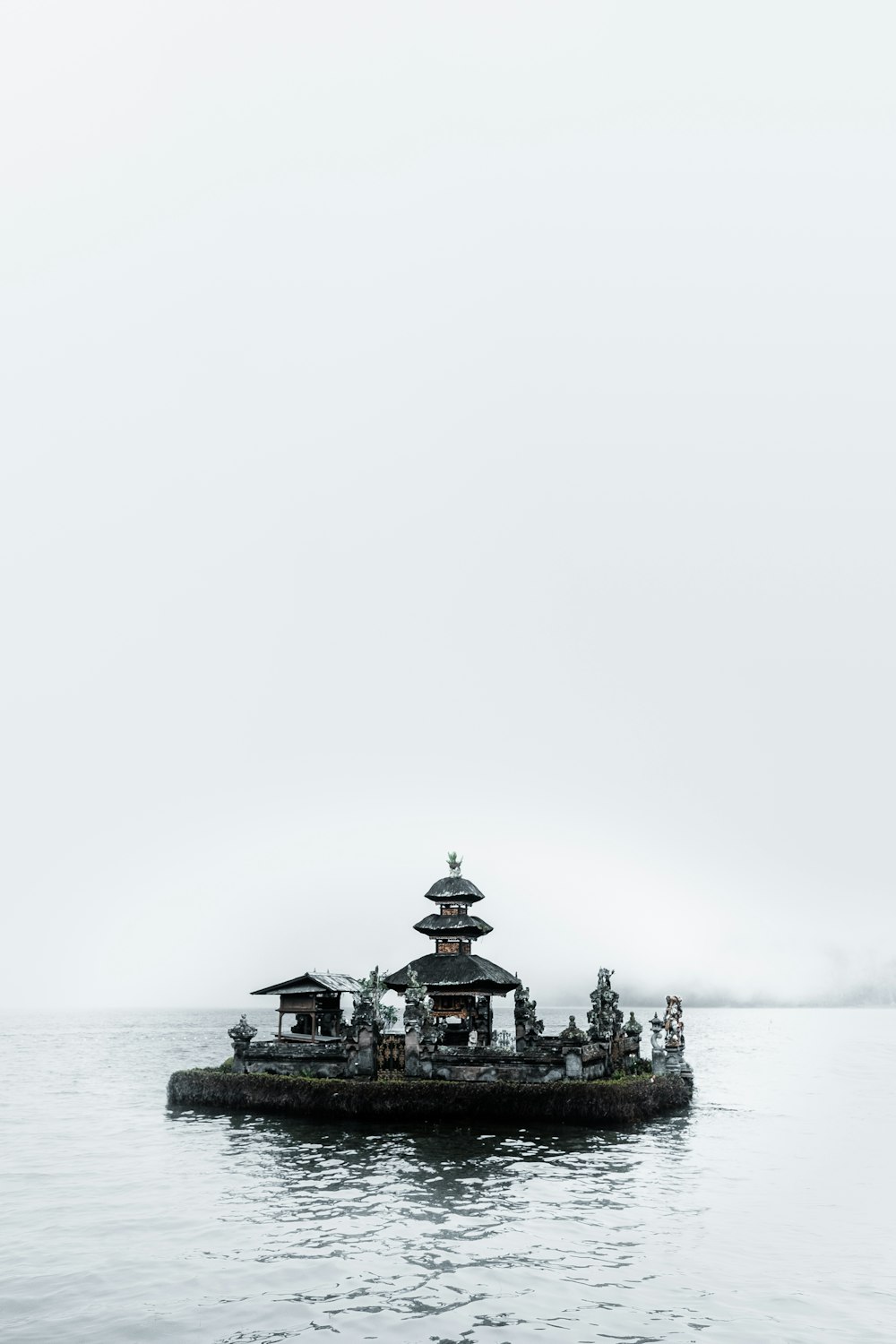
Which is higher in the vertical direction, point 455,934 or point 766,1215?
point 455,934

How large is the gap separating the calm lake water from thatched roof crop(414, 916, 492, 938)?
14.5 metres

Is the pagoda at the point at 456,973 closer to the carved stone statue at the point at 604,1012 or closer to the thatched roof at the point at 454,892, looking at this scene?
the thatched roof at the point at 454,892

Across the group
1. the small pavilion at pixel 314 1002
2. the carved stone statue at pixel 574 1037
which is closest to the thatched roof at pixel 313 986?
the small pavilion at pixel 314 1002

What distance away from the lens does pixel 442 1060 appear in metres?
46.0

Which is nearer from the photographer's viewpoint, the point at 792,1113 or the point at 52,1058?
the point at 792,1113

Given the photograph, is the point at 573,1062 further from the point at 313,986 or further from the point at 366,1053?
the point at 313,986

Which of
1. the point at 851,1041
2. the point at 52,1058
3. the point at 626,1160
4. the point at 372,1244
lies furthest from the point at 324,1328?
the point at 851,1041

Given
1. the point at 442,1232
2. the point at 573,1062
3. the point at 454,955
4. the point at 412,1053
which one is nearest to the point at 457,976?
the point at 454,955

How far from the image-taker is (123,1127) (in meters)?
47.1

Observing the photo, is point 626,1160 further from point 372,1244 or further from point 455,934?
point 455,934

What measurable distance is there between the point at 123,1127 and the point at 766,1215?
3104cm

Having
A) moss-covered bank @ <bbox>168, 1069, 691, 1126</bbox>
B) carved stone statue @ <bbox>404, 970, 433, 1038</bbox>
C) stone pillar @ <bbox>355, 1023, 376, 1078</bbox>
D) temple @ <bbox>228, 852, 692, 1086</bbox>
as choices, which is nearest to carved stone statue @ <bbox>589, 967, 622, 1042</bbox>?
temple @ <bbox>228, 852, 692, 1086</bbox>

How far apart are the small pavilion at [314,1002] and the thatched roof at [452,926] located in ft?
16.5

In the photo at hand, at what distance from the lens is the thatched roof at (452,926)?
5725cm
